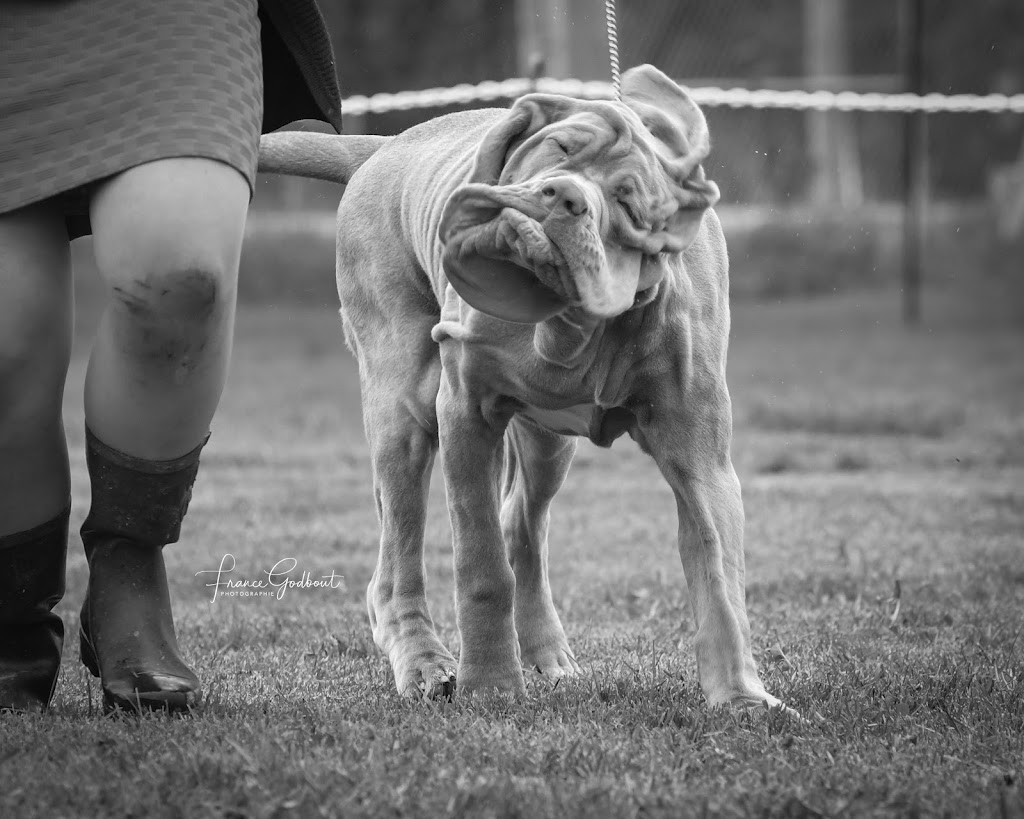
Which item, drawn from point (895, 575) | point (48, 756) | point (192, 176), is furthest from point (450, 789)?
point (895, 575)

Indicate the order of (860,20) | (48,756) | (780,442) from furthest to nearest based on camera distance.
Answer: (860,20) → (780,442) → (48,756)

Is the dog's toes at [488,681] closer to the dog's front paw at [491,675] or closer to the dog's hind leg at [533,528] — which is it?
the dog's front paw at [491,675]

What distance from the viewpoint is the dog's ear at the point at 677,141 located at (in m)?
2.52

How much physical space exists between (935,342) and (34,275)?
38.6ft

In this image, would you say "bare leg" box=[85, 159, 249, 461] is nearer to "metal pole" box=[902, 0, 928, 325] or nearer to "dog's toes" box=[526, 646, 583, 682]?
"dog's toes" box=[526, 646, 583, 682]

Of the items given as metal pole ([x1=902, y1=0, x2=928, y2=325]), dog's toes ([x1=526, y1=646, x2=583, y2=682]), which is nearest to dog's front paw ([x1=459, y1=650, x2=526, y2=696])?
dog's toes ([x1=526, y1=646, x2=583, y2=682])

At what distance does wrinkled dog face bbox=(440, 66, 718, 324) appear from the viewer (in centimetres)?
230

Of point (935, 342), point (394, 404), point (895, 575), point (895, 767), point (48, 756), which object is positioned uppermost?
point (394, 404)

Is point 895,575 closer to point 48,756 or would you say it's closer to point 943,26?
point 48,756

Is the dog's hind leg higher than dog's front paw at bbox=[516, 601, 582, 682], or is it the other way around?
the dog's hind leg

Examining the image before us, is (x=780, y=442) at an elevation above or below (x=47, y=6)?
below

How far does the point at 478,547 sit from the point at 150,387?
0.80 metres

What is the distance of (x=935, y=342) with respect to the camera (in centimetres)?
1325

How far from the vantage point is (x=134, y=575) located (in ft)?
9.02
